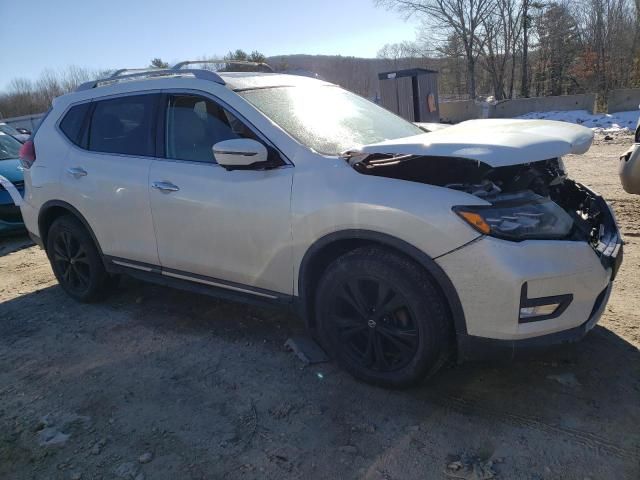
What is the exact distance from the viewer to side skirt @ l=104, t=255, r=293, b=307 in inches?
126

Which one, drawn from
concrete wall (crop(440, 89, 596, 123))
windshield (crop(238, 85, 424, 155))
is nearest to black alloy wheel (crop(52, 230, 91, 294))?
windshield (crop(238, 85, 424, 155))

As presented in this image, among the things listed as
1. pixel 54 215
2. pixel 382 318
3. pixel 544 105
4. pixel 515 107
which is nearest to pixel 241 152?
pixel 382 318

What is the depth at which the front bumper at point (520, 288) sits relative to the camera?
91.0 inches

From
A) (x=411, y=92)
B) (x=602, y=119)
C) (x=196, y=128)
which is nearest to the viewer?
(x=196, y=128)

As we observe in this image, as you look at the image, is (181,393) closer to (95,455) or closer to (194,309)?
(95,455)

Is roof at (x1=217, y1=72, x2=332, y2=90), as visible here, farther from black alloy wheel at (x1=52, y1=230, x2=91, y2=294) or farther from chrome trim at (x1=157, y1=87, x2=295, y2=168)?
black alloy wheel at (x1=52, y1=230, x2=91, y2=294)

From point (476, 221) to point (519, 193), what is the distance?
489mm

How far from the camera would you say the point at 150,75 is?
3977mm

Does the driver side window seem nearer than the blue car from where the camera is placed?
Yes

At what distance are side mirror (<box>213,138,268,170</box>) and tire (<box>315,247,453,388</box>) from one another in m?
0.77

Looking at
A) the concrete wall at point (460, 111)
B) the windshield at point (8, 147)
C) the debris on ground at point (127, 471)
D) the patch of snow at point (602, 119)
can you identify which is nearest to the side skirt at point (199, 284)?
the debris on ground at point (127, 471)

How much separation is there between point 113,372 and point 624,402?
3.00m

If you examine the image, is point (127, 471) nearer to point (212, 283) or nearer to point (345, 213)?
point (212, 283)

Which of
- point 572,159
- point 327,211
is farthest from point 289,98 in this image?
point 572,159
